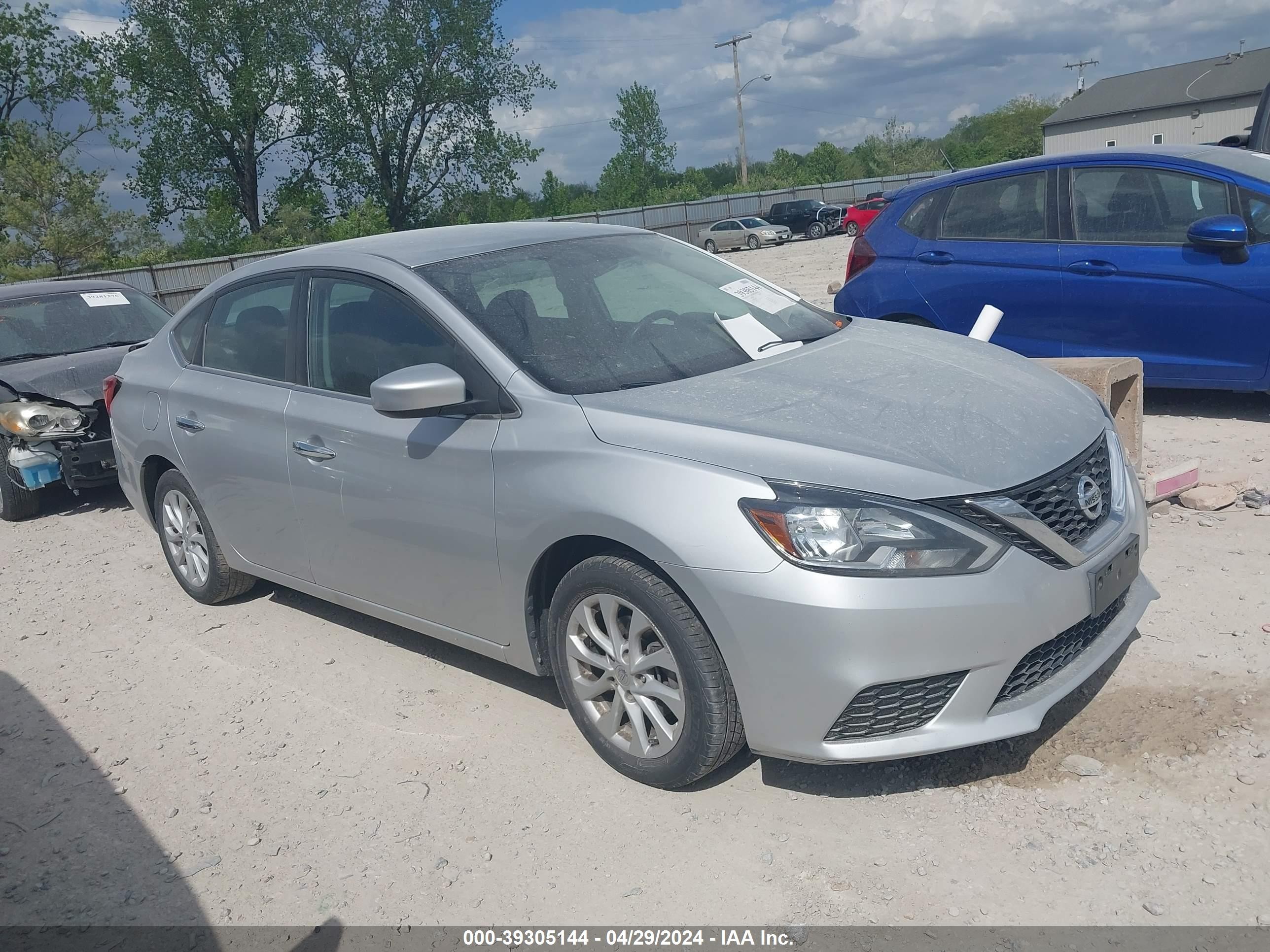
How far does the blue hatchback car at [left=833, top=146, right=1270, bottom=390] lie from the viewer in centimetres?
600

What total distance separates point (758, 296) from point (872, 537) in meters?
1.90

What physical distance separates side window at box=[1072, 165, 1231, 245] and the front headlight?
14.4 ft

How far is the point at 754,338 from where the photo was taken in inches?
160

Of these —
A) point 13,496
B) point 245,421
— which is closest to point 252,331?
point 245,421

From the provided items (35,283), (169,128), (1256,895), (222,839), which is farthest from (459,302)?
(169,128)

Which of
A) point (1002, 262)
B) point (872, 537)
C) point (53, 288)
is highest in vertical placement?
point (53, 288)

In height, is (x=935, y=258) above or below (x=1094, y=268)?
above

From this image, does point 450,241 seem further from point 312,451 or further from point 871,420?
point 871,420

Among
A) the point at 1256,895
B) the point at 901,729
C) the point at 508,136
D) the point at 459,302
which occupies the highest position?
the point at 508,136

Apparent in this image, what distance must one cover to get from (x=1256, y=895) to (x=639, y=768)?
1.68 metres

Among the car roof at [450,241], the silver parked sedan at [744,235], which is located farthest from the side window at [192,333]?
the silver parked sedan at [744,235]

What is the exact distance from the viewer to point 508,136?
51781mm

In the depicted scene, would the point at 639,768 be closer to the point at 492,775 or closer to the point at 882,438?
the point at 492,775

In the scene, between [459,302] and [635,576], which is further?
[459,302]
